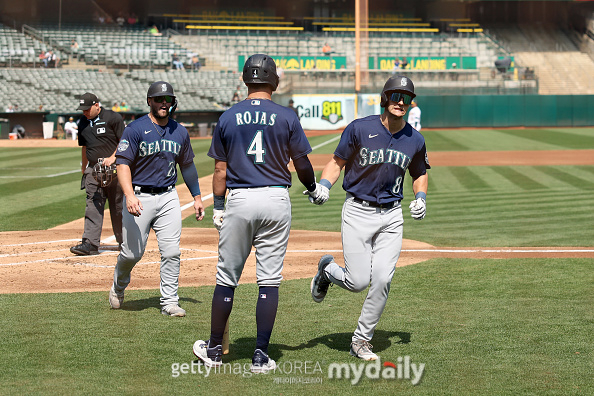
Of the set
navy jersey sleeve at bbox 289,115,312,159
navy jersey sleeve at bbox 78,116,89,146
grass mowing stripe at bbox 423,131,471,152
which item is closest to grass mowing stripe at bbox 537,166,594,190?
grass mowing stripe at bbox 423,131,471,152

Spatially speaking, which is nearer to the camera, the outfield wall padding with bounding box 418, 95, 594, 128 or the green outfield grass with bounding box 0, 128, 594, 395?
the green outfield grass with bounding box 0, 128, 594, 395

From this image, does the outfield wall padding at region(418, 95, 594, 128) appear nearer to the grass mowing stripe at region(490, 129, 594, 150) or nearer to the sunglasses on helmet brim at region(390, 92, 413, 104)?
the grass mowing stripe at region(490, 129, 594, 150)

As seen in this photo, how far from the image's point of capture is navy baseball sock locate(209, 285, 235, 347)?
5121 millimetres

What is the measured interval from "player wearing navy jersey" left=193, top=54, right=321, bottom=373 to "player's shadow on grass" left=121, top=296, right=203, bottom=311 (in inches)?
78.3

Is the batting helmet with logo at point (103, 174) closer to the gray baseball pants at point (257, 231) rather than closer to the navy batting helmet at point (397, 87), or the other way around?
the gray baseball pants at point (257, 231)

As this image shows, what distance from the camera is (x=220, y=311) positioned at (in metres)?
5.12

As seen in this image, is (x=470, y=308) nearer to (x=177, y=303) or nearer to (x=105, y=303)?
(x=177, y=303)

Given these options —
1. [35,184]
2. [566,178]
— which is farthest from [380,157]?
[566,178]

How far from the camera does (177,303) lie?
6789mm

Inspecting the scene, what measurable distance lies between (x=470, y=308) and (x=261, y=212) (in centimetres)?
289

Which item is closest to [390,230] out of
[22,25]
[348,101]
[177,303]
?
[177,303]

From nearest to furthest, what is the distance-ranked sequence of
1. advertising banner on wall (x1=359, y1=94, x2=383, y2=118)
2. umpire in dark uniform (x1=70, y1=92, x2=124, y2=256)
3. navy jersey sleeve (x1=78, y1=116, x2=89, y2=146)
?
umpire in dark uniform (x1=70, y1=92, x2=124, y2=256) → navy jersey sleeve (x1=78, y1=116, x2=89, y2=146) → advertising banner on wall (x1=359, y1=94, x2=383, y2=118)

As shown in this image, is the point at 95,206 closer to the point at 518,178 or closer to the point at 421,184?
the point at 421,184

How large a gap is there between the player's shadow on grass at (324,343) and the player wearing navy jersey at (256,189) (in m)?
0.38
